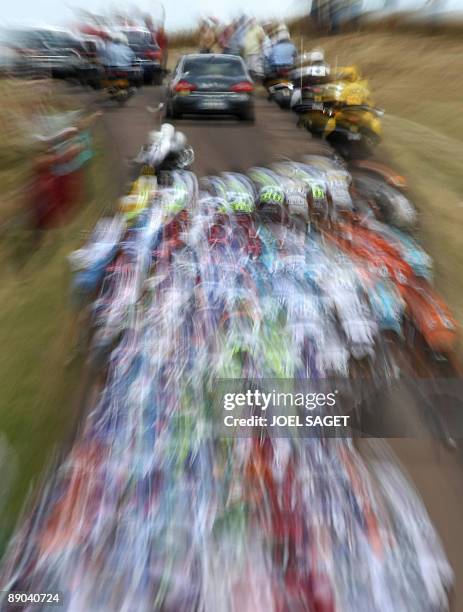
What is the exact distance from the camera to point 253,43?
20.2 metres

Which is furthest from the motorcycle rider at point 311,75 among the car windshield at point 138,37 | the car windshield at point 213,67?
the car windshield at point 138,37

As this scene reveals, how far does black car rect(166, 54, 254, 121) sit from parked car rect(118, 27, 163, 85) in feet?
26.7

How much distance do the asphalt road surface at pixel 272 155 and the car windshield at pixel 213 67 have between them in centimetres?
95

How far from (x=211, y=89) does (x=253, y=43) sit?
30.4 feet

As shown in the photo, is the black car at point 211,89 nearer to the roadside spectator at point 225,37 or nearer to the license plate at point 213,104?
the license plate at point 213,104

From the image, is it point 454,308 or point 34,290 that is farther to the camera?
point 34,290

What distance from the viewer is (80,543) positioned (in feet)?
12.0

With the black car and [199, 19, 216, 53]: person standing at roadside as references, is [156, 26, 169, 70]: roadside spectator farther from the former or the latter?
the black car

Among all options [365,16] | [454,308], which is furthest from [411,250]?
[365,16]

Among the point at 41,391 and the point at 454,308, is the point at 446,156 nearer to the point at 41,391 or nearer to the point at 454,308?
the point at 454,308

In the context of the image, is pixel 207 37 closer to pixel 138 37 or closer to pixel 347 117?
pixel 138 37

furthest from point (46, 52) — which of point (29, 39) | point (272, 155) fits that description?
point (272, 155)

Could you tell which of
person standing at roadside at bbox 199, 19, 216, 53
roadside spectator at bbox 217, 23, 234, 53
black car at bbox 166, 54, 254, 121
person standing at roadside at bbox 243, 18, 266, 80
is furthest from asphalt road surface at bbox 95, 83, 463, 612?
person standing at roadside at bbox 199, 19, 216, 53

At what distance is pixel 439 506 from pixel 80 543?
8.35 feet
